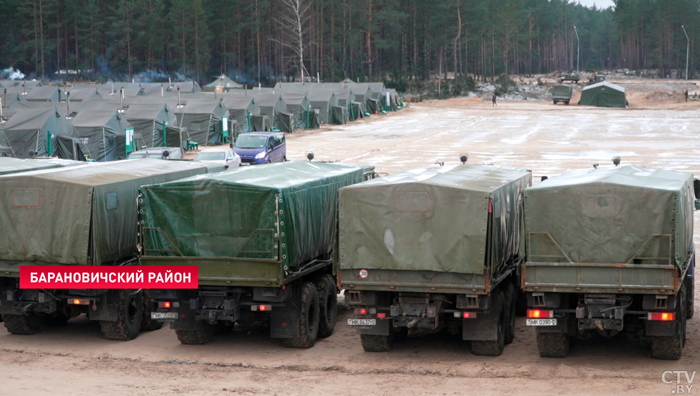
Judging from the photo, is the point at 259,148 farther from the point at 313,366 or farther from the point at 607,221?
the point at 607,221

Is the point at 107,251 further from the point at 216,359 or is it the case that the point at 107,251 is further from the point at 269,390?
the point at 269,390

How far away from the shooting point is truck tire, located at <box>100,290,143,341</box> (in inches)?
541

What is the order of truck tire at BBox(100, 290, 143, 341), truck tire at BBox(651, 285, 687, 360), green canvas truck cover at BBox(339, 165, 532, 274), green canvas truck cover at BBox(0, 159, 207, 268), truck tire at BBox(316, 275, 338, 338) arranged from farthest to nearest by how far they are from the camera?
truck tire at BBox(316, 275, 338, 338) → truck tire at BBox(100, 290, 143, 341) → green canvas truck cover at BBox(0, 159, 207, 268) → green canvas truck cover at BBox(339, 165, 532, 274) → truck tire at BBox(651, 285, 687, 360)

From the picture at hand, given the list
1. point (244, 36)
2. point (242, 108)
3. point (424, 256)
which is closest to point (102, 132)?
point (242, 108)

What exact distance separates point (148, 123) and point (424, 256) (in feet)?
120

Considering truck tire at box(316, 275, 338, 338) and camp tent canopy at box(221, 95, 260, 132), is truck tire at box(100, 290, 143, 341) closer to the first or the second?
truck tire at box(316, 275, 338, 338)

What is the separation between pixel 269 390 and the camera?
11.1 meters

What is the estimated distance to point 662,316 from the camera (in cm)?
1139

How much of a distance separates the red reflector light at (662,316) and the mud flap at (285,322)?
16.5ft

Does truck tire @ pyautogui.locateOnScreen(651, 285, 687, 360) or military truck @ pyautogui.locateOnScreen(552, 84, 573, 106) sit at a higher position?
military truck @ pyautogui.locateOnScreen(552, 84, 573, 106)

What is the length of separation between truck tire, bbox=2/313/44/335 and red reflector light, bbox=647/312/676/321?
376 inches

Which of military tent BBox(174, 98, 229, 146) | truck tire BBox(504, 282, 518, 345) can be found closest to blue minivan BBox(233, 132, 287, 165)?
military tent BBox(174, 98, 229, 146)

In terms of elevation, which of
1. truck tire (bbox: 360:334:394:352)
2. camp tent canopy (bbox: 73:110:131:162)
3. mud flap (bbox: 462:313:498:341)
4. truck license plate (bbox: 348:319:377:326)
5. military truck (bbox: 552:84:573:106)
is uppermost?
military truck (bbox: 552:84:573:106)

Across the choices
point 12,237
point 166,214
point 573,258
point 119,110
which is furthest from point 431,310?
point 119,110
